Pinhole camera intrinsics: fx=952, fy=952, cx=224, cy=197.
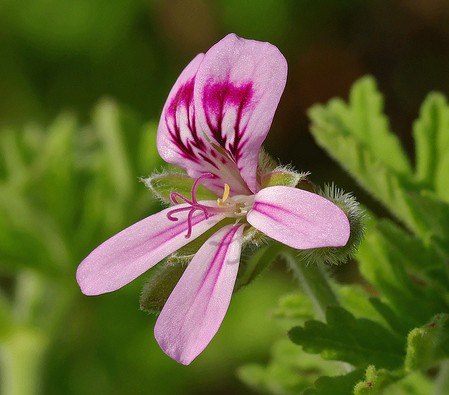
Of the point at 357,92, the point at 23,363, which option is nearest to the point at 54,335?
the point at 23,363

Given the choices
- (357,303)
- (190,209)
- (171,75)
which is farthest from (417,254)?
(171,75)

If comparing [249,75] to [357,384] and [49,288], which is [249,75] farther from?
[49,288]

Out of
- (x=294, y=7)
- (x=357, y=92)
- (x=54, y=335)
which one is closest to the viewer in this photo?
(x=357, y=92)

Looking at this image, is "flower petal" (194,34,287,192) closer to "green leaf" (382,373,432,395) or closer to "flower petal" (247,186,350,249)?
"flower petal" (247,186,350,249)

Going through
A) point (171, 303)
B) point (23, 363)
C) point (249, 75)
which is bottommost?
point (23, 363)

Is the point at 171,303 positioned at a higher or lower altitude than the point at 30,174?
higher

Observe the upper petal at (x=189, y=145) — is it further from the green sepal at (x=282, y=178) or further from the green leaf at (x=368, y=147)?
the green leaf at (x=368, y=147)

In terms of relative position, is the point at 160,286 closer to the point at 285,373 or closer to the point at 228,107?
the point at 228,107
